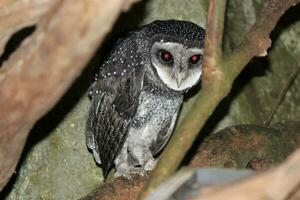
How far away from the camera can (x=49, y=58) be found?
1.57 metres

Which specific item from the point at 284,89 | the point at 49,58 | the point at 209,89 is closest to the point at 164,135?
the point at 284,89

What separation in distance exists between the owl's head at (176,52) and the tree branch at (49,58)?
1.27 meters

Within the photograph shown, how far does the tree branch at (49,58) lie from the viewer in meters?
1.48

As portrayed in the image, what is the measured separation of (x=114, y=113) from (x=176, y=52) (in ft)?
1.44

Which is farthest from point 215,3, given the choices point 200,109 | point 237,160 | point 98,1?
point 237,160

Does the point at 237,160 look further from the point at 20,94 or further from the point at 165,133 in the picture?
the point at 20,94

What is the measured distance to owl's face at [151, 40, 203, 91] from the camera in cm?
305

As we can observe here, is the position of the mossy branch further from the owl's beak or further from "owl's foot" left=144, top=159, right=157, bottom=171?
"owl's foot" left=144, top=159, right=157, bottom=171

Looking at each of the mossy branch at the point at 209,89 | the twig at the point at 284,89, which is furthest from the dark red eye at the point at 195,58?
the mossy branch at the point at 209,89

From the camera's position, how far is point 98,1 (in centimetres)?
146

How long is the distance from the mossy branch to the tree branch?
38cm

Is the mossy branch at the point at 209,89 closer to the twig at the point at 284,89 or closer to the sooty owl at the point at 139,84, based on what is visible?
the sooty owl at the point at 139,84

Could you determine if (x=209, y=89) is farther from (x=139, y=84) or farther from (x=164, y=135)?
(x=164, y=135)

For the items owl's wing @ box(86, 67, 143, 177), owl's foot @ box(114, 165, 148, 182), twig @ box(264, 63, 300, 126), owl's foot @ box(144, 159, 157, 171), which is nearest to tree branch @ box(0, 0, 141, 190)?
owl's foot @ box(114, 165, 148, 182)
